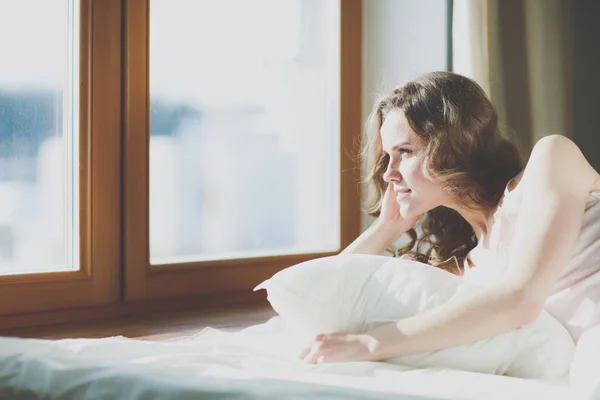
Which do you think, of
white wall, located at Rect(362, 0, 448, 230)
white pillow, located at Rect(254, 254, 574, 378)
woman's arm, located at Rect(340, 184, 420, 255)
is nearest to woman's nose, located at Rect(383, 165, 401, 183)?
woman's arm, located at Rect(340, 184, 420, 255)

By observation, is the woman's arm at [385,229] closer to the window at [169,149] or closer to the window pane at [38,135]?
the window at [169,149]

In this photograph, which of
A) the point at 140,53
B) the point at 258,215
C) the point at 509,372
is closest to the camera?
the point at 509,372

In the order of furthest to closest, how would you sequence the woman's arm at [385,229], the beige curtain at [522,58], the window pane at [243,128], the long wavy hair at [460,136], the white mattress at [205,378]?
1. the beige curtain at [522,58]
2. the window pane at [243,128]
3. the woman's arm at [385,229]
4. the long wavy hair at [460,136]
5. the white mattress at [205,378]

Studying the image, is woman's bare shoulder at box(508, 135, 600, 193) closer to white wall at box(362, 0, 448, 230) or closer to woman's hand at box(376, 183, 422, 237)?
woman's hand at box(376, 183, 422, 237)

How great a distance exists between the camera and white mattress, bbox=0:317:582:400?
0.96 metres

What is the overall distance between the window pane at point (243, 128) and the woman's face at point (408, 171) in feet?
2.68

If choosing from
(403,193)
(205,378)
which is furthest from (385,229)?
(205,378)

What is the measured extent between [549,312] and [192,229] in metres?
1.22

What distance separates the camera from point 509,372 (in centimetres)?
124

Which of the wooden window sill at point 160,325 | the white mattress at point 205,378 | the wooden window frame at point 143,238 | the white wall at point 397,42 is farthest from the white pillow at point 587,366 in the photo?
the white wall at point 397,42

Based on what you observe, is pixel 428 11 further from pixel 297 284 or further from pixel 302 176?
pixel 297 284

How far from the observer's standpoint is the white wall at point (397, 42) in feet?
8.71

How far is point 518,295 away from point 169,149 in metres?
1.29

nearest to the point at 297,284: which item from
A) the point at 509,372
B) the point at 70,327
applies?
the point at 509,372
